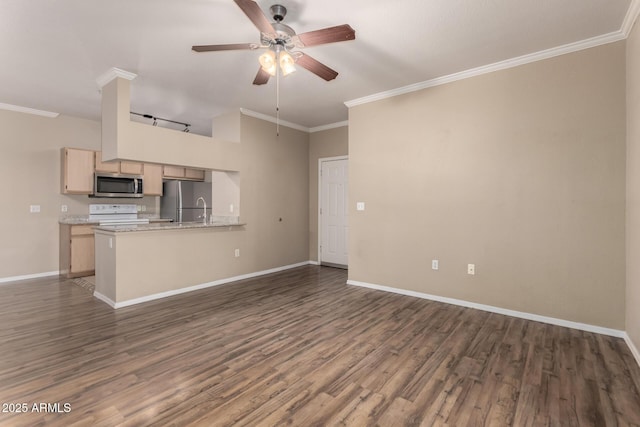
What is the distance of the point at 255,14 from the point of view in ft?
6.48

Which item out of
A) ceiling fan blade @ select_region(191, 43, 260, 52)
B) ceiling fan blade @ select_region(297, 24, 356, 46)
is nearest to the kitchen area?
ceiling fan blade @ select_region(191, 43, 260, 52)

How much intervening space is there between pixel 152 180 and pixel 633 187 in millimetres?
6897

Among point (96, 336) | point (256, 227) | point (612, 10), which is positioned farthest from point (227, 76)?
point (612, 10)

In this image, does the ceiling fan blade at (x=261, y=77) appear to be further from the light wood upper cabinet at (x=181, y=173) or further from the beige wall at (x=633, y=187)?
the light wood upper cabinet at (x=181, y=173)

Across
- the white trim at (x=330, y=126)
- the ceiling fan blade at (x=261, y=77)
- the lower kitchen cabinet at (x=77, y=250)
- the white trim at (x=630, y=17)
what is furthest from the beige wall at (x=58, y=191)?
the white trim at (x=630, y=17)

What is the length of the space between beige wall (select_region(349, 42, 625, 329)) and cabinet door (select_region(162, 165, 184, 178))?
4.05 metres

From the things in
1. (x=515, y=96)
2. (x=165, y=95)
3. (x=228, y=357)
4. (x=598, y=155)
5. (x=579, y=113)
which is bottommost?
(x=228, y=357)

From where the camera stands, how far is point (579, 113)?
9.89 feet

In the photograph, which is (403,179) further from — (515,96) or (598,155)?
(598,155)

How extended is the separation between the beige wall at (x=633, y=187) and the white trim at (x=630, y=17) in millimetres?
62

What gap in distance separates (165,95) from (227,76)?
1.21m

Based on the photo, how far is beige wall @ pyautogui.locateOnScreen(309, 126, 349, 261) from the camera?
5957 millimetres

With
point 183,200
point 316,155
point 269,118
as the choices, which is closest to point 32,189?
point 183,200

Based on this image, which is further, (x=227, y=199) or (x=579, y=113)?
(x=227, y=199)
